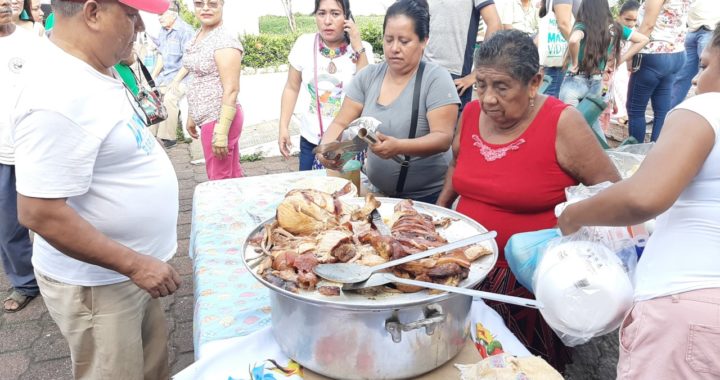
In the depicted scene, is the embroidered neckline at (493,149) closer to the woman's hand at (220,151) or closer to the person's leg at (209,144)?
the woman's hand at (220,151)

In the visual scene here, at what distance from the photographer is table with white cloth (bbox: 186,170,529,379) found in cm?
155

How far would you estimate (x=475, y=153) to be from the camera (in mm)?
2051

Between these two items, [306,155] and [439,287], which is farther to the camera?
[306,155]

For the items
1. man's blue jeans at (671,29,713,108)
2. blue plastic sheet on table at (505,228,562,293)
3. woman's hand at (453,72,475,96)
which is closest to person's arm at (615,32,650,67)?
man's blue jeans at (671,29,713,108)

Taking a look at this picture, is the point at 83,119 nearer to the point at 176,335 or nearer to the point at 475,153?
the point at 475,153

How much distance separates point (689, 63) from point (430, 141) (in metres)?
4.71

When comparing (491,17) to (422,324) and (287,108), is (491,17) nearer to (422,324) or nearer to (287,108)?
(287,108)

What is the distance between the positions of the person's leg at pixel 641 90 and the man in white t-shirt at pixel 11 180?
16.8 feet

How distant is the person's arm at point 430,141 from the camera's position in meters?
2.04

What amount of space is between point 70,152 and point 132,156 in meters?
0.22

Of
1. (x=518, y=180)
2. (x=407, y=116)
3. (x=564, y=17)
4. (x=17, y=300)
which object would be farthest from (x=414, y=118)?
(x=564, y=17)

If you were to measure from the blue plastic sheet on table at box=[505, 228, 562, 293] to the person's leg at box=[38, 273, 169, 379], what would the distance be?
1318mm

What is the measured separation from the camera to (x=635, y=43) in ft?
15.1

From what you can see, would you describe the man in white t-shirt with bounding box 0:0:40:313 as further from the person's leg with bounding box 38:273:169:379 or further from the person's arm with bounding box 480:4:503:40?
the person's arm with bounding box 480:4:503:40
